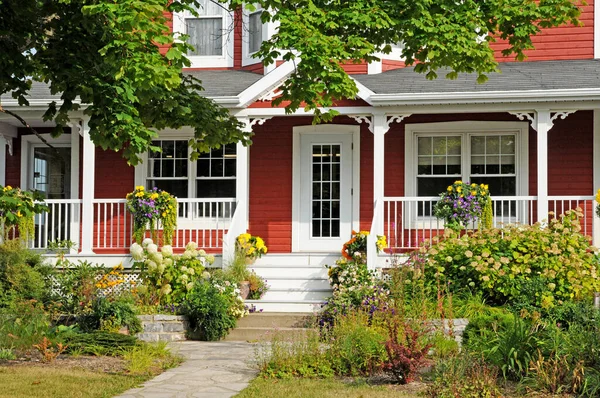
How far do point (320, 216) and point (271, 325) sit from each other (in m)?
3.69

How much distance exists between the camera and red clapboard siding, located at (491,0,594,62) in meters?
16.2

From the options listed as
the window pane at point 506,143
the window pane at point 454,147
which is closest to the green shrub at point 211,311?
the window pane at point 454,147

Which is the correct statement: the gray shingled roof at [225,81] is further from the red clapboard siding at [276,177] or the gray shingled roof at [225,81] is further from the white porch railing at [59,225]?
the white porch railing at [59,225]

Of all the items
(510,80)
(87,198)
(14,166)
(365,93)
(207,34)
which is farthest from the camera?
(207,34)

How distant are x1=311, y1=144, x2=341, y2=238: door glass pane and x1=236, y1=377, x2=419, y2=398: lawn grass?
25.2 ft

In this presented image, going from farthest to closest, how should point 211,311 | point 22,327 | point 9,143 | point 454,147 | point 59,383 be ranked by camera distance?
point 9,143
point 454,147
point 211,311
point 22,327
point 59,383

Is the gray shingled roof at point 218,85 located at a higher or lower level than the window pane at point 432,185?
higher

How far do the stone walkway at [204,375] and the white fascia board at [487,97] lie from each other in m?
5.06

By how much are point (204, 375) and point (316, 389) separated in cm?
154

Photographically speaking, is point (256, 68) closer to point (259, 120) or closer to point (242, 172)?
point (259, 120)

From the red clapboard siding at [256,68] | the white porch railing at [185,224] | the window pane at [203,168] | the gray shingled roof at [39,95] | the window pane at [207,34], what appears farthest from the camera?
the window pane at [207,34]

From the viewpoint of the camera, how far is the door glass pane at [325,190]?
52.6ft

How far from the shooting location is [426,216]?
15.8 metres

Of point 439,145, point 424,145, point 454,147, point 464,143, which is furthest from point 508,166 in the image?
point 424,145
